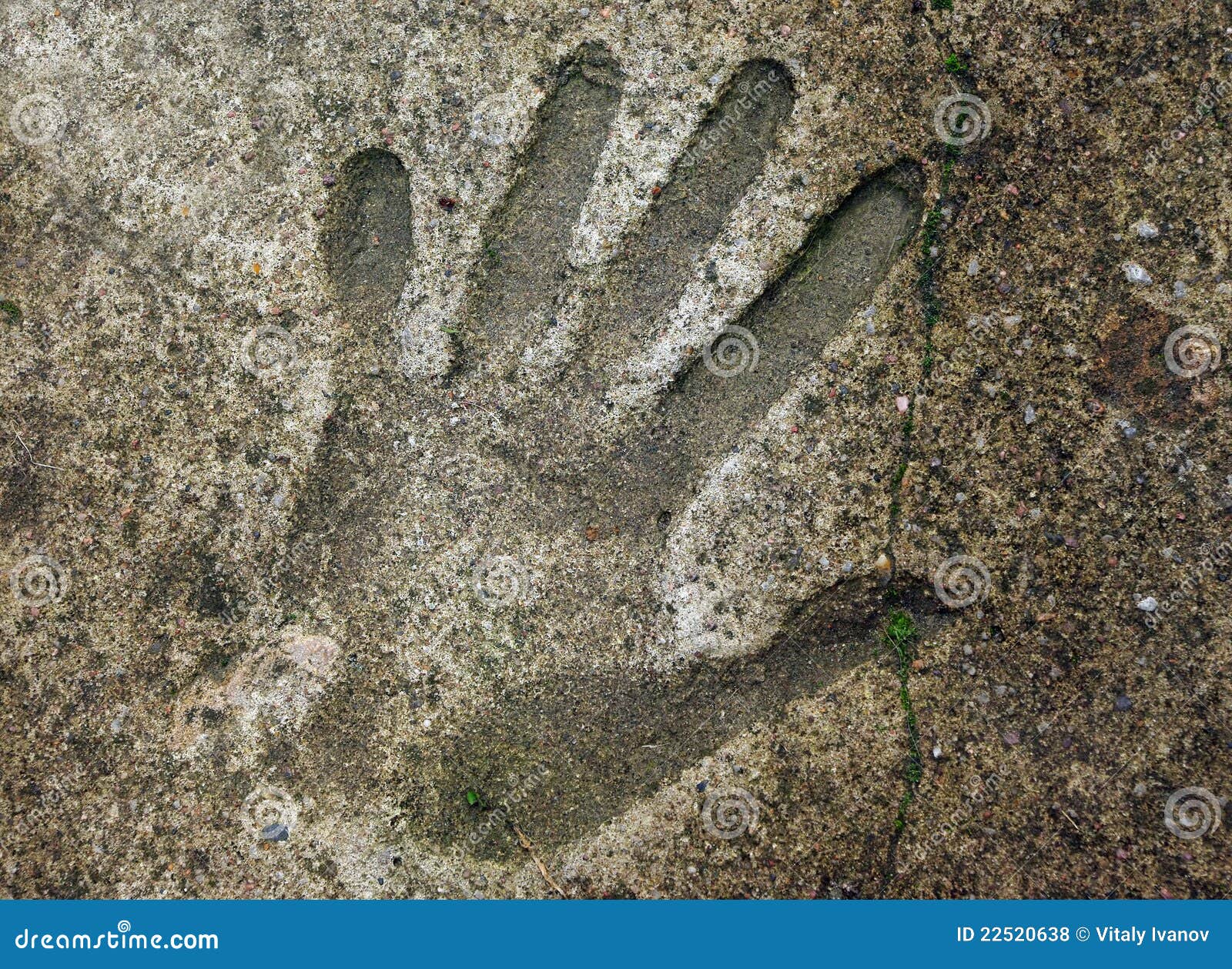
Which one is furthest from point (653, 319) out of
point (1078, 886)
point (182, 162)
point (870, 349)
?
point (1078, 886)

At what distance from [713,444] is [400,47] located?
61.8 inches

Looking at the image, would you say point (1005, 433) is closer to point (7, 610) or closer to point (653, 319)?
point (653, 319)

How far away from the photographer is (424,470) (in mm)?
2566
